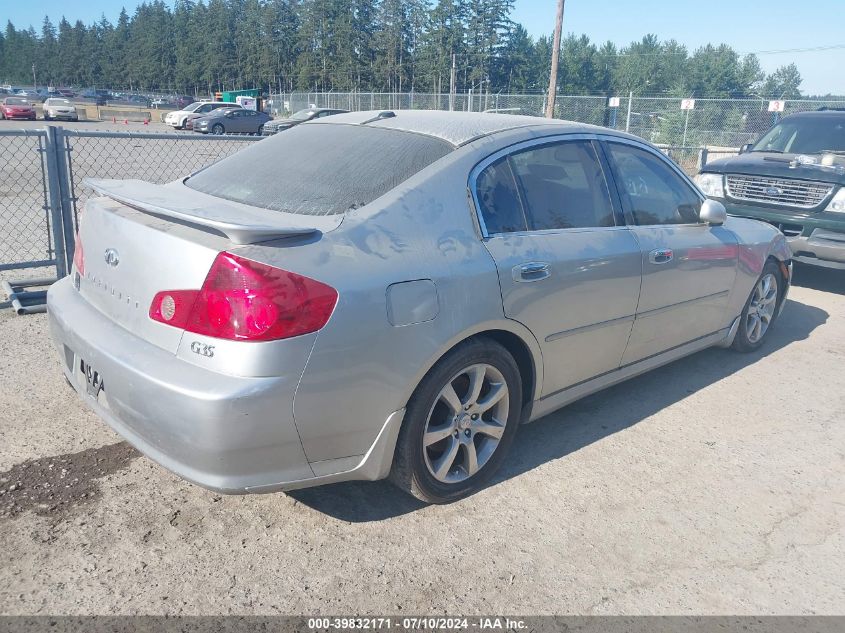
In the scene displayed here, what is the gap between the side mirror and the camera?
4320 mm

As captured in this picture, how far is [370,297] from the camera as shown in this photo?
8.24 ft

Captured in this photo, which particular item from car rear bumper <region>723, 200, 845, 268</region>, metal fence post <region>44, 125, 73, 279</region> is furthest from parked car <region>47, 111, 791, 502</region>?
car rear bumper <region>723, 200, 845, 268</region>

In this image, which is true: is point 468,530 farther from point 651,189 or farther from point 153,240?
point 651,189

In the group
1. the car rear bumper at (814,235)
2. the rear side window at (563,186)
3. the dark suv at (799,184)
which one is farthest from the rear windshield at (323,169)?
the dark suv at (799,184)

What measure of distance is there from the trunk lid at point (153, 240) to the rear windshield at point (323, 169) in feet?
0.47

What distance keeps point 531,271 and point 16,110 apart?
44.9 m

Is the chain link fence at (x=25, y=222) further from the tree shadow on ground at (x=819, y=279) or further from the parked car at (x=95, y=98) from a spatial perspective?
the parked car at (x=95, y=98)

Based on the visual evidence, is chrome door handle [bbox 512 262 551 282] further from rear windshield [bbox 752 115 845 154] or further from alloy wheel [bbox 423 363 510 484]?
rear windshield [bbox 752 115 845 154]

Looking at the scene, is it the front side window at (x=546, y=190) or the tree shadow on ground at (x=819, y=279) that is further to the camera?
the tree shadow on ground at (x=819, y=279)

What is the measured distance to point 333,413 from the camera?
2.51m

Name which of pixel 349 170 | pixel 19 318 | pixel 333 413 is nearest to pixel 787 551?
pixel 333 413

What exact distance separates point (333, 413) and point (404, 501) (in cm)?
83

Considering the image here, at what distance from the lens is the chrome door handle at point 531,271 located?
3080 millimetres

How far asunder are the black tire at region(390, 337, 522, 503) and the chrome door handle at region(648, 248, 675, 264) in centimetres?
118
